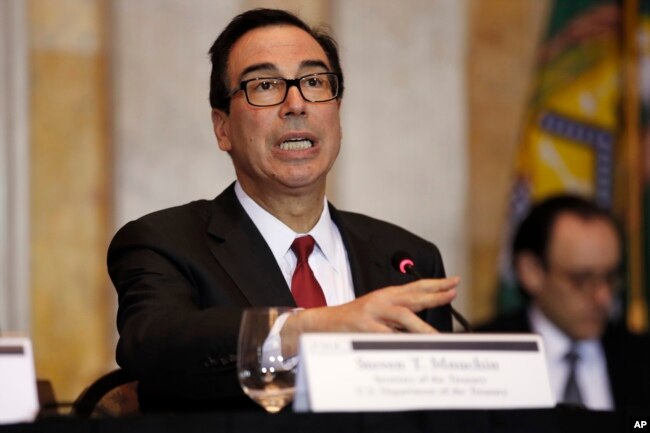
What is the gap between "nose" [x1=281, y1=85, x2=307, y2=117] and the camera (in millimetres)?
3230

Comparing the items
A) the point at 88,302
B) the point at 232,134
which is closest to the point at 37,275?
the point at 88,302

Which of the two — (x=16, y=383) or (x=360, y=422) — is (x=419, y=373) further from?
(x=16, y=383)

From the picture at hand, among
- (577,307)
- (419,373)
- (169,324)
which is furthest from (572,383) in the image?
(419,373)

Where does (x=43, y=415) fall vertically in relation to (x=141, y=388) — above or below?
above

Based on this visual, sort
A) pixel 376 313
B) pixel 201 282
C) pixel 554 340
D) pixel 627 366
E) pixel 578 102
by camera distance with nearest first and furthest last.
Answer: pixel 376 313
pixel 201 282
pixel 627 366
pixel 554 340
pixel 578 102

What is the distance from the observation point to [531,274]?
516cm

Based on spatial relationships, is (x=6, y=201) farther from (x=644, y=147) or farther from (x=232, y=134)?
(x=644, y=147)

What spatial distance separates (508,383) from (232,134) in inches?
57.0

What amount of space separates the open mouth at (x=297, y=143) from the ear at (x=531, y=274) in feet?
6.84

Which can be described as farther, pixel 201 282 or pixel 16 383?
pixel 201 282

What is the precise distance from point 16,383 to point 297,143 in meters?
1.39

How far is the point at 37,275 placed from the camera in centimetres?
505

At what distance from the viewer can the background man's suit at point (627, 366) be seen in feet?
15.8

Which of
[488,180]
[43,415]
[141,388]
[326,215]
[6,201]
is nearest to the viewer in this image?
[43,415]
